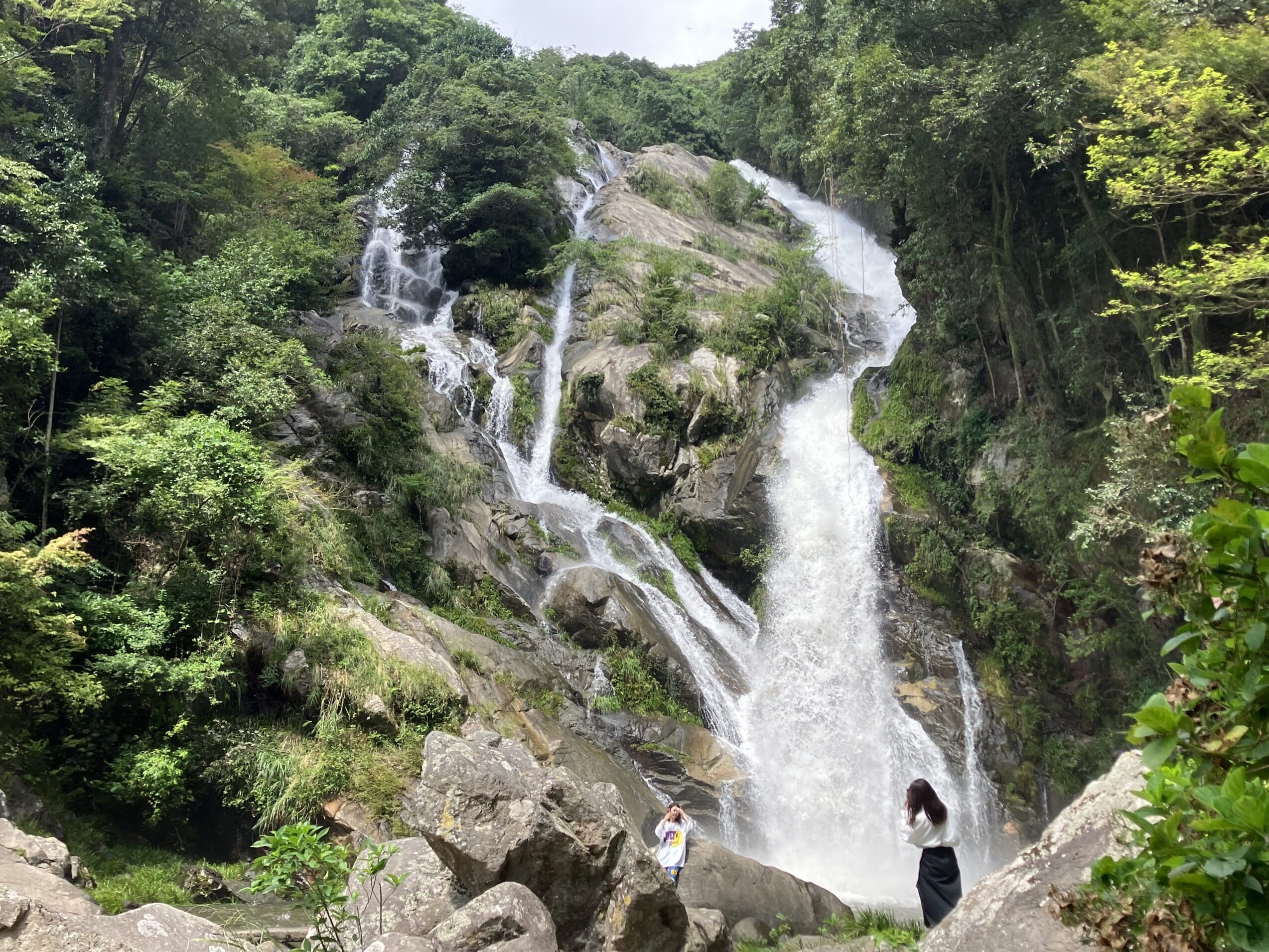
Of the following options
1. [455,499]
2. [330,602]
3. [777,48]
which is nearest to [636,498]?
[455,499]

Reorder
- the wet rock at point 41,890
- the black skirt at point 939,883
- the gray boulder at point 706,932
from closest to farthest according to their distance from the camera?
the wet rock at point 41,890 < the black skirt at point 939,883 < the gray boulder at point 706,932

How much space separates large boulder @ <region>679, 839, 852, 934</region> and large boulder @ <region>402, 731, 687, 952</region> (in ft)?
7.06

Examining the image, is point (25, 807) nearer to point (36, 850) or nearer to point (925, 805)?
point (36, 850)

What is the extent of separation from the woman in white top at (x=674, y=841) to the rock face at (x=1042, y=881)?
407 cm

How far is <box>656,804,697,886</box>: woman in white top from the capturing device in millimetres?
7406

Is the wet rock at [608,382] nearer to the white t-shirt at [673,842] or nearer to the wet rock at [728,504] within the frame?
the wet rock at [728,504]

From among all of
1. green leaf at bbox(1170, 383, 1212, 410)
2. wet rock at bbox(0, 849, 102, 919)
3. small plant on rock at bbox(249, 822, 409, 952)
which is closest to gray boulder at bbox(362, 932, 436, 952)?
small plant on rock at bbox(249, 822, 409, 952)

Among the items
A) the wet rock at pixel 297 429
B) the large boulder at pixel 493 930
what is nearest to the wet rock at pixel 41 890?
the large boulder at pixel 493 930

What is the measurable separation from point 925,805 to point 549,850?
265 centimetres

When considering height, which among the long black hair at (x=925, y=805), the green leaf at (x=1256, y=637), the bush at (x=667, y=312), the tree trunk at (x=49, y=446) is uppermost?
the bush at (x=667, y=312)

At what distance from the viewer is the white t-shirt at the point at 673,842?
741 cm

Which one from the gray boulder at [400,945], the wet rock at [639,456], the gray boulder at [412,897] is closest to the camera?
the gray boulder at [400,945]

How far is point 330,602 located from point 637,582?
675 centimetres

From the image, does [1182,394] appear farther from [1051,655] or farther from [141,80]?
[141,80]
